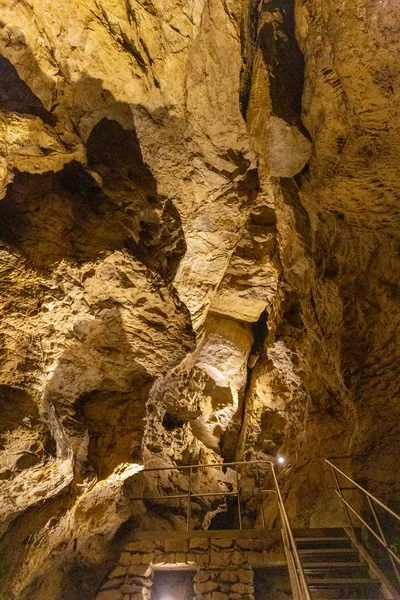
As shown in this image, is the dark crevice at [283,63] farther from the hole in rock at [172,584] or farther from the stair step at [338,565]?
the hole in rock at [172,584]

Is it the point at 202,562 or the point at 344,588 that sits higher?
the point at 344,588

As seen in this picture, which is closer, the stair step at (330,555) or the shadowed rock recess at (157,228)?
the shadowed rock recess at (157,228)

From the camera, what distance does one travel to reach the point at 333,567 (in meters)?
4.18

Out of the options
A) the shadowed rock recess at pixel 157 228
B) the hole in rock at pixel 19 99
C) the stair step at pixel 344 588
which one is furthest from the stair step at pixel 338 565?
the hole in rock at pixel 19 99

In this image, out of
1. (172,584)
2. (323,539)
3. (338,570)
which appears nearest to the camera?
(338,570)

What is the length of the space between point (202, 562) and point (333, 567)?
1.69 meters

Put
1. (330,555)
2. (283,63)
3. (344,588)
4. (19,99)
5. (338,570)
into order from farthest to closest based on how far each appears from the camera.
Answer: (283,63) < (330,555) < (338,570) < (19,99) < (344,588)

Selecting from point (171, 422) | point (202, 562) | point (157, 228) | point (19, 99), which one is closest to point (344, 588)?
point (202, 562)

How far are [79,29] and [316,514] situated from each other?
7641 millimetres

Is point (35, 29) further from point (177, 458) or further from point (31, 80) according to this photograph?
point (177, 458)

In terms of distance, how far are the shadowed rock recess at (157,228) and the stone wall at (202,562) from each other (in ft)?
1.91

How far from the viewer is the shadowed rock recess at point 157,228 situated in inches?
144

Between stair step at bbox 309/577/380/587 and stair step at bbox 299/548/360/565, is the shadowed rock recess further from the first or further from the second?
stair step at bbox 309/577/380/587

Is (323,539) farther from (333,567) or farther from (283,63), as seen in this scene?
(283,63)
